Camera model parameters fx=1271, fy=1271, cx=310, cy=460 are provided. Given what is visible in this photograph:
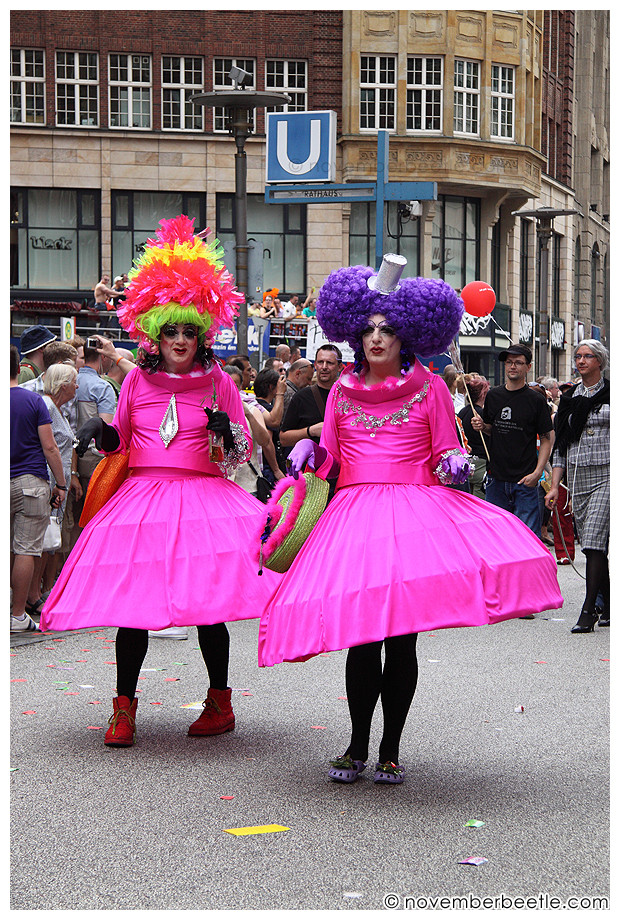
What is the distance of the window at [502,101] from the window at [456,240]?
202 centimetres

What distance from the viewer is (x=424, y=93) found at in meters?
33.6

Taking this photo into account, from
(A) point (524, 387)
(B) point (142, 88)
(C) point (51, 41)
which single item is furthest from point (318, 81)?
(A) point (524, 387)

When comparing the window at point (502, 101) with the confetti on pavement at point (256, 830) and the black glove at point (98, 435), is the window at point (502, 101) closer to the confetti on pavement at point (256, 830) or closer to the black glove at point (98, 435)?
the black glove at point (98, 435)

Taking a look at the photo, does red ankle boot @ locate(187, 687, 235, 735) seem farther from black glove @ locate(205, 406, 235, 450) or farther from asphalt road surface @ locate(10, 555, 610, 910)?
black glove @ locate(205, 406, 235, 450)

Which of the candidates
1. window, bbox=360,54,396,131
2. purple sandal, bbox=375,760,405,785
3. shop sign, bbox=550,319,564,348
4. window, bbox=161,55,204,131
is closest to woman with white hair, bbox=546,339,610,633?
purple sandal, bbox=375,760,405,785

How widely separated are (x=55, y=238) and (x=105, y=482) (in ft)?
88.3

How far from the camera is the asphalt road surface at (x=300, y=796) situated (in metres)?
3.85

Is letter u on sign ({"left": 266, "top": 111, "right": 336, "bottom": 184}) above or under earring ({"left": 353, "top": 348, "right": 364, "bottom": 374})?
above

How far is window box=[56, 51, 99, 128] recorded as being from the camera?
31500mm

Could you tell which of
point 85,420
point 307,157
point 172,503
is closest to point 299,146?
point 307,157

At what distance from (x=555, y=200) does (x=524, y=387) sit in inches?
1271

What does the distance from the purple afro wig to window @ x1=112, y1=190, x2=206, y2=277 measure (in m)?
26.8

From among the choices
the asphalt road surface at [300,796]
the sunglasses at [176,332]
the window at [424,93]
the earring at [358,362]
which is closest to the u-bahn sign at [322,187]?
the asphalt road surface at [300,796]

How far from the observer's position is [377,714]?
21.2ft
